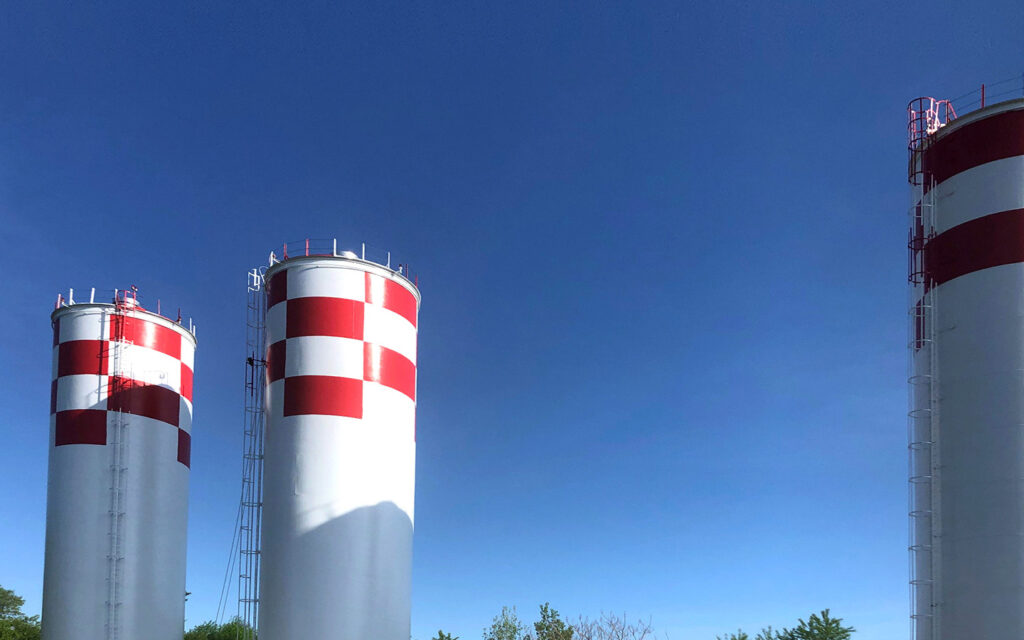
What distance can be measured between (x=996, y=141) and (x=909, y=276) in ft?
11.3

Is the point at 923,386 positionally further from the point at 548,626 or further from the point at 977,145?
the point at 548,626

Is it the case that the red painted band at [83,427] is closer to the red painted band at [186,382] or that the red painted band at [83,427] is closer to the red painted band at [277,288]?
the red painted band at [186,382]

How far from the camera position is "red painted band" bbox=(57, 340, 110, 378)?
2970cm

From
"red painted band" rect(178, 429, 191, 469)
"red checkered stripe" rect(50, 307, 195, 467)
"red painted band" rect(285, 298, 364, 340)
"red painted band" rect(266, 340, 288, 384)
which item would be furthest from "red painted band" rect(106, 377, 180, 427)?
"red painted band" rect(285, 298, 364, 340)

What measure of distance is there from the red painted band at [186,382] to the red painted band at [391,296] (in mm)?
10405

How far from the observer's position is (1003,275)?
18.6m

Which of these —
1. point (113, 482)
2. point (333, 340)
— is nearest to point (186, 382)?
point (113, 482)

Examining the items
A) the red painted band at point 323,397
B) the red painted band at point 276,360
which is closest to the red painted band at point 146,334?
the red painted band at point 276,360

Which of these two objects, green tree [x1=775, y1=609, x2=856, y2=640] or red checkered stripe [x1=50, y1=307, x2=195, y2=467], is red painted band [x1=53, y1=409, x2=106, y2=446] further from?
green tree [x1=775, y1=609, x2=856, y2=640]

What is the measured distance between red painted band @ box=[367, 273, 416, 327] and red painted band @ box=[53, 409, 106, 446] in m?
10.8

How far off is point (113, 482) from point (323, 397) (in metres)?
9.91

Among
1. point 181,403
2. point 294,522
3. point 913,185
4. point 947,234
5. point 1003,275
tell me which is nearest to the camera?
point 1003,275

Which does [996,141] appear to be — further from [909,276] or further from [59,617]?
[59,617]

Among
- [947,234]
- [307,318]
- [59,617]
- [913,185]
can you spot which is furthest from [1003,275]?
[59,617]
